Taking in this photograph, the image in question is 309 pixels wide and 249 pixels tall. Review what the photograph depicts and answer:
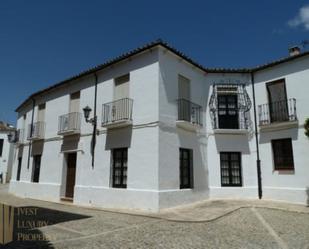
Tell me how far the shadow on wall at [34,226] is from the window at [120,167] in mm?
2321

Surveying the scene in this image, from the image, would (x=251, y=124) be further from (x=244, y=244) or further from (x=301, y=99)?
(x=244, y=244)

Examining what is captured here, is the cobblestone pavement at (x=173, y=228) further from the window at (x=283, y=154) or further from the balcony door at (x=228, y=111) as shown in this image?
the balcony door at (x=228, y=111)

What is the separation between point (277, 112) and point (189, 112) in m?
4.16

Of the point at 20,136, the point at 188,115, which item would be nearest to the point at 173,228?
the point at 188,115

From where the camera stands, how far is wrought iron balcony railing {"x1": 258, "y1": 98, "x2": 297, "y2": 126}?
11195mm

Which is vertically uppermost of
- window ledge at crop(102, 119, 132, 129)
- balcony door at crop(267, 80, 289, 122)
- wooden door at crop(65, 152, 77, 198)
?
balcony door at crop(267, 80, 289, 122)

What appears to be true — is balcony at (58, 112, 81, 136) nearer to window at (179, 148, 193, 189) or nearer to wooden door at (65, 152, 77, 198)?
wooden door at (65, 152, 77, 198)

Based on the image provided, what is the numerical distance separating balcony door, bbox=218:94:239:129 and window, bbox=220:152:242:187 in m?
1.44

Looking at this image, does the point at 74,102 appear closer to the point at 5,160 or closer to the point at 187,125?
the point at 187,125

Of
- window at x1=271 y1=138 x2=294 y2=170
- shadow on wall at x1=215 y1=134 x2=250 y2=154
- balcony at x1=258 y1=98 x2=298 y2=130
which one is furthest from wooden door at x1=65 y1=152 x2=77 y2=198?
window at x1=271 y1=138 x2=294 y2=170

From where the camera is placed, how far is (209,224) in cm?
718

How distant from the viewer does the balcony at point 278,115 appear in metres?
11.1

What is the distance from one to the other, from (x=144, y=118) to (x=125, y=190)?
301 centimetres

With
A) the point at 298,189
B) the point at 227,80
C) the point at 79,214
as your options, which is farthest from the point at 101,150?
the point at 298,189
